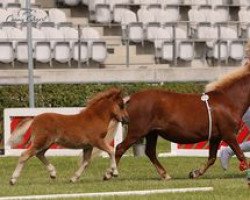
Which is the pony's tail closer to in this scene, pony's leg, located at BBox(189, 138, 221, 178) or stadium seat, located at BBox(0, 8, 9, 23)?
pony's leg, located at BBox(189, 138, 221, 178)

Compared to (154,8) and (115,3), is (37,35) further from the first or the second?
(154,8)

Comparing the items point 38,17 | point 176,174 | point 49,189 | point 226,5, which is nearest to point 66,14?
point 38,17

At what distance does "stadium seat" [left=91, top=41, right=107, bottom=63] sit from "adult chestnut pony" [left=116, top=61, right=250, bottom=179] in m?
12.8

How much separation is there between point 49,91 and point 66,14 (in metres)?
5.86

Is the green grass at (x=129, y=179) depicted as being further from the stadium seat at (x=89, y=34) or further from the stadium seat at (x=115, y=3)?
the stadium seat at (x=115, y=3)

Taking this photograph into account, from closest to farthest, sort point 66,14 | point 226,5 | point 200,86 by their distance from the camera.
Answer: point 200,86
point 66,14
point 226,5

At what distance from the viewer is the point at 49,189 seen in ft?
45.1

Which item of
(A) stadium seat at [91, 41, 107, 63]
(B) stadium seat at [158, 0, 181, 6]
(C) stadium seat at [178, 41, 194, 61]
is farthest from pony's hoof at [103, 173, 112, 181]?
(B) stadium seat at [158, 0, 181, 6]

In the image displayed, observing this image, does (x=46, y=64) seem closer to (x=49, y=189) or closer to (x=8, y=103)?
(x=8, y=103)

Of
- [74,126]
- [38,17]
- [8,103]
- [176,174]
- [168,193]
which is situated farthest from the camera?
[38,17]

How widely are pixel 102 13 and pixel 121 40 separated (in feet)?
4.78

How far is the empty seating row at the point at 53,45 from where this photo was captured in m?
27.3

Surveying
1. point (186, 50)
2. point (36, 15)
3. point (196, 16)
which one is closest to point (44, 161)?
point (36, 15)

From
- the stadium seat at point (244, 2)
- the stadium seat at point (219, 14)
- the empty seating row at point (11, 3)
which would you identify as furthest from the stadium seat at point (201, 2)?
the empty seating row at point (11, 3)
